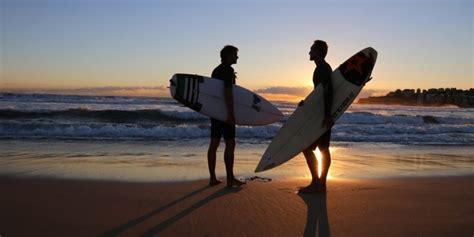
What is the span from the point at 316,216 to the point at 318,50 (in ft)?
5.39

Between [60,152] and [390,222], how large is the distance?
5.88 m

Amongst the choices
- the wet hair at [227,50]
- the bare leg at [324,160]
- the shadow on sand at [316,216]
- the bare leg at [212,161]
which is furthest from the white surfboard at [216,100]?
the shadow on sand at [316,216]

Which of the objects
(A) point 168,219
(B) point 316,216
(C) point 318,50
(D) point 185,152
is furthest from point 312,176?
(D) point 185,152

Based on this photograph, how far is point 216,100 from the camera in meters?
5.08

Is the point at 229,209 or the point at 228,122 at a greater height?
the point at 228,122

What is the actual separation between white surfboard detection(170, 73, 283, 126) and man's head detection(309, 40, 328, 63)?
1050 millimetres

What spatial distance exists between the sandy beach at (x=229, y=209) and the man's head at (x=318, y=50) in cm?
131

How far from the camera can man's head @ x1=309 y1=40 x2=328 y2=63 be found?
14.9 ft

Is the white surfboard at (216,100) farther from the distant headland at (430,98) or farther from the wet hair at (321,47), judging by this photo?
the distant headland at (430,98)

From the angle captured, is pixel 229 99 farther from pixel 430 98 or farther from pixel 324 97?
pixel 430 98

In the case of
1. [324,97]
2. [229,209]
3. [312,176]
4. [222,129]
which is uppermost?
[324,97]

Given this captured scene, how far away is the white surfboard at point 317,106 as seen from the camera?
16.4ft

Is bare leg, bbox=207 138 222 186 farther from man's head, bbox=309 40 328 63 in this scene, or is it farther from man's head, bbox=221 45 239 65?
man's head, bbox=309 40 328 63

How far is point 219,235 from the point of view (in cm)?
321
